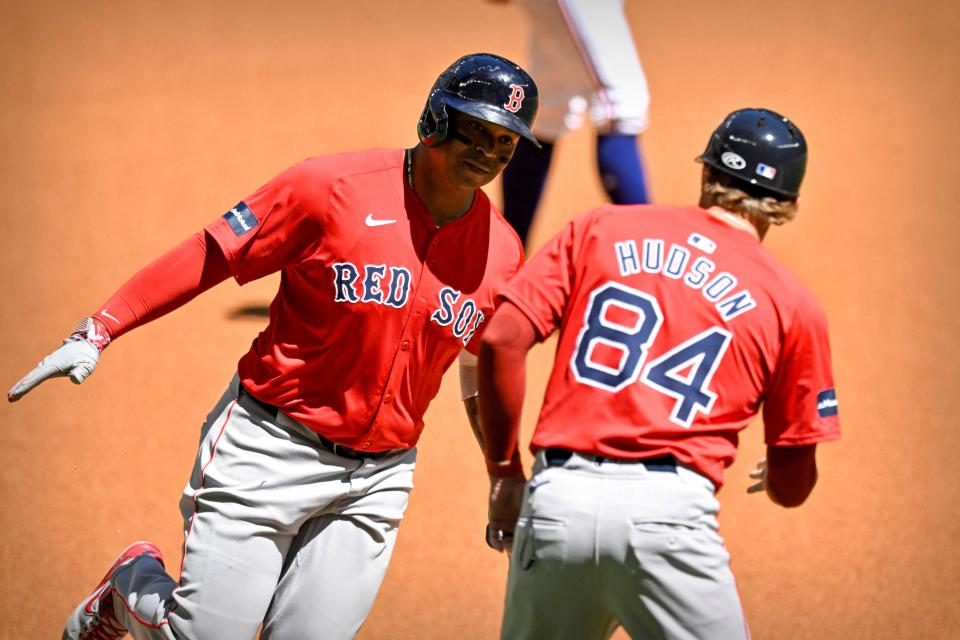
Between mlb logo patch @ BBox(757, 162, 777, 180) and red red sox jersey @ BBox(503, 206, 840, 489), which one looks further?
mlb logo patch @ BBox(757, 162, 777, 180)

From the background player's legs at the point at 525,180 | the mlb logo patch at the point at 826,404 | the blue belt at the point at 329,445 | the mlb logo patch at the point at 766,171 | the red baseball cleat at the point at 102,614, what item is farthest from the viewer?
the background player's legs at the point at 525,180

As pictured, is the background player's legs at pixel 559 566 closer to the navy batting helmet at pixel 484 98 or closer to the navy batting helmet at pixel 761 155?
the navy batting helmet at pixel 761 155

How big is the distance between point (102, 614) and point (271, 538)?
661mm

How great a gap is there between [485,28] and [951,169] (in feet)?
8.42

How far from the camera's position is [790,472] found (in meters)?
2.38

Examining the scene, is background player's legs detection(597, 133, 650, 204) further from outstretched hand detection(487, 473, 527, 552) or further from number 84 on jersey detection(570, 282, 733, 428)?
number 84 on jersey detection(570, 282, 733, 428)

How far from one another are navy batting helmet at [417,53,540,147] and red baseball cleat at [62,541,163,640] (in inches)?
53.7

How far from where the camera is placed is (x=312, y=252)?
2.80 m

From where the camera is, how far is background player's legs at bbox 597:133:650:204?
169 inches

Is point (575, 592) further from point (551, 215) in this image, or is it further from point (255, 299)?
point (551, 215)

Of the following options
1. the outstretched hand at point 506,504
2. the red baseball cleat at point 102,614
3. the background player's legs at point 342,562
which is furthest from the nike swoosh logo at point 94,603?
the outstretched hand at point 506,504

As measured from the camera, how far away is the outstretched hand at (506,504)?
8.35 ft

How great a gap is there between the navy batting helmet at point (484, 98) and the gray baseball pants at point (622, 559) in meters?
0.94

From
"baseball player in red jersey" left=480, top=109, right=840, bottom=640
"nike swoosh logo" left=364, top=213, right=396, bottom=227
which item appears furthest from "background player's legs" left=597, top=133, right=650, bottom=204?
"baseball player in red jersey" left=480, top=109, right=840, bottom=640
